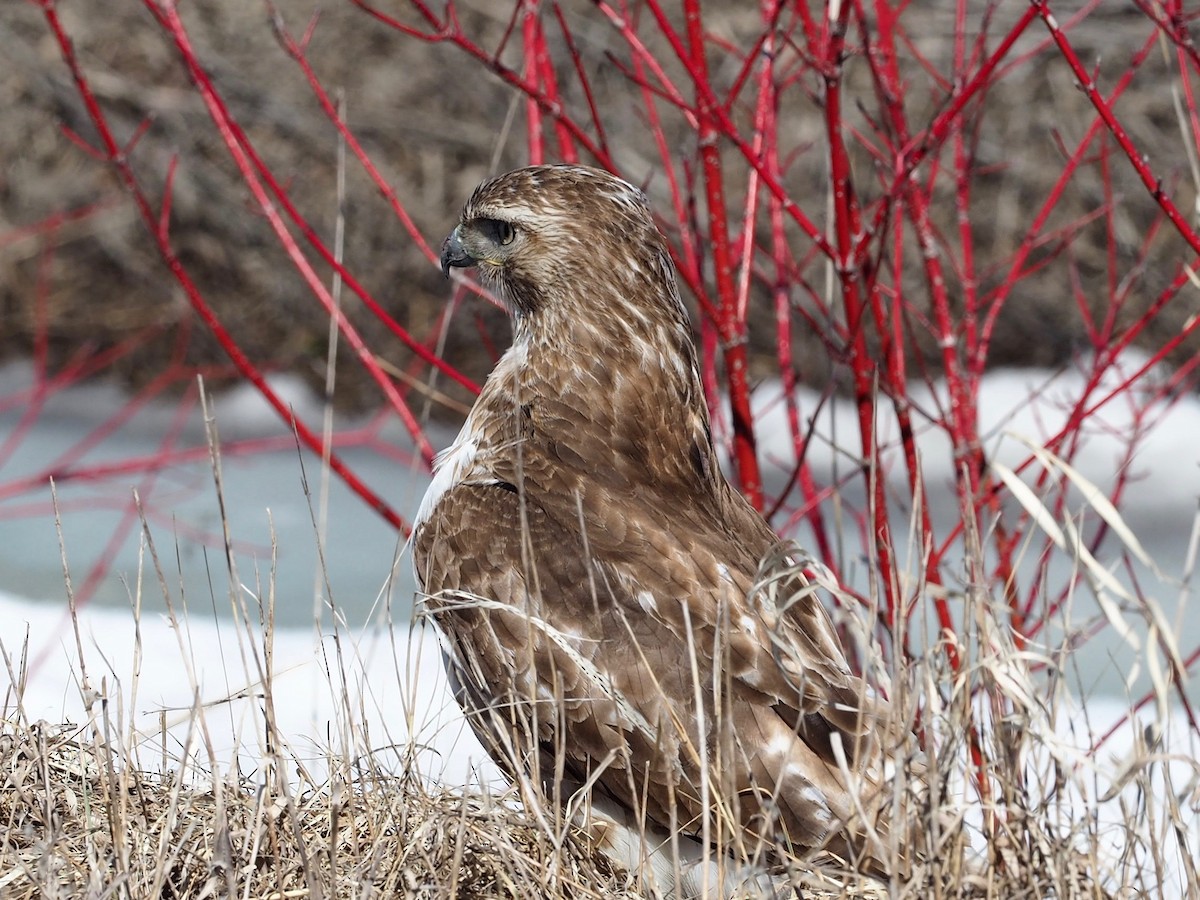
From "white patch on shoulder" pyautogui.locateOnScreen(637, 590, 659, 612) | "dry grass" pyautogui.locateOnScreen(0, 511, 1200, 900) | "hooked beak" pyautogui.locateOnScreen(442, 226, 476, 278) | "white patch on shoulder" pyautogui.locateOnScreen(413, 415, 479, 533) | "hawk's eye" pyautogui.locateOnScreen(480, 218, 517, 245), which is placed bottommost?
"dry grass" pyautogui.locateOnScreen(0, 511, 1200, 900)

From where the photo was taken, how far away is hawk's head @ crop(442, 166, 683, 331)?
2.82 metres

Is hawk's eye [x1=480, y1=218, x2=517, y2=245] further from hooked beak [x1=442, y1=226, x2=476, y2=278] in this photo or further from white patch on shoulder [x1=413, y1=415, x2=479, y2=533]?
white patch on shoulder [x1=413, y1=415, x2=479, y2=533]

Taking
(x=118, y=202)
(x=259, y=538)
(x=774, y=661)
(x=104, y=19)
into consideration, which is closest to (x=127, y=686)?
(x=259, y=538)

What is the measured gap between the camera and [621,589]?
8.07 feet

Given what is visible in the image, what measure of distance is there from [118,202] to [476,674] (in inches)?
222

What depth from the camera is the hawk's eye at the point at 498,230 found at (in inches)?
114

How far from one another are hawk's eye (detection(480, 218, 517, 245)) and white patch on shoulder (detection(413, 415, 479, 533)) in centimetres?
36

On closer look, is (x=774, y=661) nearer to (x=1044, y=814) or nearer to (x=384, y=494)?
(x=1044, y=814)

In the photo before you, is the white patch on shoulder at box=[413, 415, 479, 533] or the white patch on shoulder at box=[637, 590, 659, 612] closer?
the white patch on shoulder at box=[637, 590, 659, 612]

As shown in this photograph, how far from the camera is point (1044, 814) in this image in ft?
6.34

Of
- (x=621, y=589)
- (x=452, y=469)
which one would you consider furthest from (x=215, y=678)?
(x=621, y=589)

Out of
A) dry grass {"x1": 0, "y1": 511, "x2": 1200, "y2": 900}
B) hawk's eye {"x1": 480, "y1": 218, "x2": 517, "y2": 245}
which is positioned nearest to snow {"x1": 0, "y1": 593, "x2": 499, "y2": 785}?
dry grass {"x1": 0, "y1": 511, "x2": 1200, "y2": 900}

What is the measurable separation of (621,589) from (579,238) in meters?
0.71

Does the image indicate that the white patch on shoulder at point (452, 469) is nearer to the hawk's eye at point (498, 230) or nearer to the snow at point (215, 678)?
the hawk's eye at point (498, 230)
